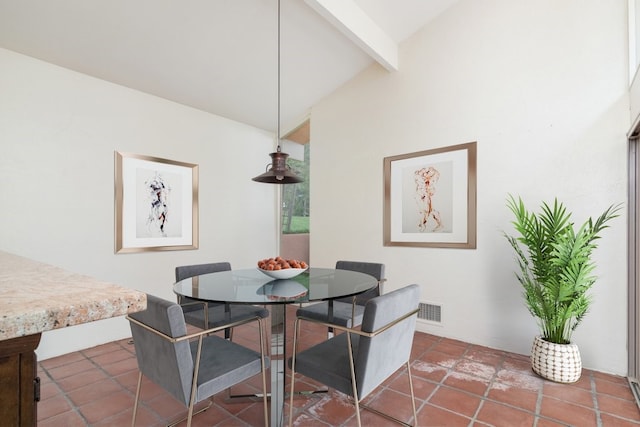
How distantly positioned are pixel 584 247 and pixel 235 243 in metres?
3.78

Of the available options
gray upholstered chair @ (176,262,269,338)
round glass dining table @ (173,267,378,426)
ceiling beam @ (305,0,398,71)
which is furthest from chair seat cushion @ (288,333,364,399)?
ceiling beam @ (305,0,398,71)

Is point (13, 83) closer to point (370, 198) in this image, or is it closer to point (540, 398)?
point (370, 198)

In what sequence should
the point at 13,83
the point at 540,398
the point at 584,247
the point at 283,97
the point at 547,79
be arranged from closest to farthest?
the point at 540,398
the point at 584,247
the point at 13,83
the point at 547,79
the point at 283,97

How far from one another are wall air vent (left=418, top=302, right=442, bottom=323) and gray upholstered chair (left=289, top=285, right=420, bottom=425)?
165cm

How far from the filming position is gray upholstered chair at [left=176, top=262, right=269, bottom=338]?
2.32 meters

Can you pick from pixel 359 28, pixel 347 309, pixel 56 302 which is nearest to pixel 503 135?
pixel 359 28

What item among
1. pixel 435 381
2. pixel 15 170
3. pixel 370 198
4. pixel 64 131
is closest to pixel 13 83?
pixel 64 131

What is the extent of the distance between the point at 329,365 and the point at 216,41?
2987 mm

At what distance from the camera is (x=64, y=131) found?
2.88 m

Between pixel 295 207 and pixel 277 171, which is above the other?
pixel 277 171

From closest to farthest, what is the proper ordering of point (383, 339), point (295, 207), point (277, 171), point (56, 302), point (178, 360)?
point (56, 302) < point (178, 360) < point (383, 339) < point (277, 171) < point (295, 207)

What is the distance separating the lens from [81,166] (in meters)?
2.97

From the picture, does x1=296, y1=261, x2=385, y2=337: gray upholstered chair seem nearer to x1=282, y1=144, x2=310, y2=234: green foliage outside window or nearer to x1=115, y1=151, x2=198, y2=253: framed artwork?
x1=115, y1=151, x2=198, y2=253: framed artwork

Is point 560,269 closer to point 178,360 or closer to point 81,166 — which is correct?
point 178,360
